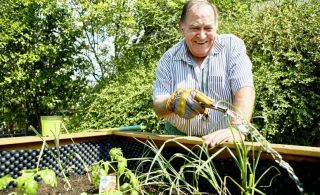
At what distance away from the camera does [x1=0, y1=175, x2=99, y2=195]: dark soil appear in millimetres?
1869

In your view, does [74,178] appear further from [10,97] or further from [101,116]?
[10,97]

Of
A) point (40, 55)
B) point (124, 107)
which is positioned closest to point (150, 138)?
point (124, 107)

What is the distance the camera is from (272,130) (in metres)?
3.18

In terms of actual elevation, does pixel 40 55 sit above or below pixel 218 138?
above

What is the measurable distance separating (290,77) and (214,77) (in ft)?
5.25

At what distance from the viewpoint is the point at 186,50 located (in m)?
2.07

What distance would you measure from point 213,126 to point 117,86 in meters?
2.84

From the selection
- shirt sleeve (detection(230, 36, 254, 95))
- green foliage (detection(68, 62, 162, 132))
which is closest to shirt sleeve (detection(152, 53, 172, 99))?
shirt sleeve (detection(230, 36, 254, 95))

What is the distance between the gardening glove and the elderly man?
0.16 metres

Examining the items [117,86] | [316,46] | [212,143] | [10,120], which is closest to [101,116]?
[117,86]

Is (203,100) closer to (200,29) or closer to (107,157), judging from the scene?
(200,29)

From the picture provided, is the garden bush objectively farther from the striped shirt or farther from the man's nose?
the man's nose

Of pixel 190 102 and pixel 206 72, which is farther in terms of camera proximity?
pixel 206 72

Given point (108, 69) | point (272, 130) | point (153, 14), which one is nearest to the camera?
point (272, 130)
